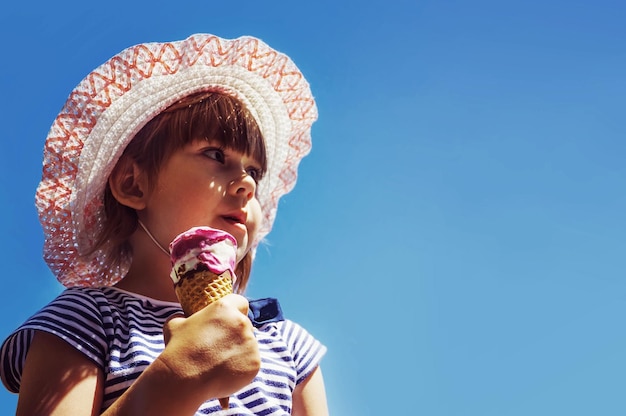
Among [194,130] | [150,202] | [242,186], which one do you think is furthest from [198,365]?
[194,130]

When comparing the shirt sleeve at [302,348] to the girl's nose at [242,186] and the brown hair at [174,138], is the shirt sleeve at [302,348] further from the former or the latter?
the brown hair at [174,138]

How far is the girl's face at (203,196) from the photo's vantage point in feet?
8.73

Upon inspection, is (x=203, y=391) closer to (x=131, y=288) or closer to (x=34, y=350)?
(x=34, y=350)

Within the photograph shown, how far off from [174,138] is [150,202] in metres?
0.30

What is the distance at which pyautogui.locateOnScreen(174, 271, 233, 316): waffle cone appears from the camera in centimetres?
200

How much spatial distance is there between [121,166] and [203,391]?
146 cm

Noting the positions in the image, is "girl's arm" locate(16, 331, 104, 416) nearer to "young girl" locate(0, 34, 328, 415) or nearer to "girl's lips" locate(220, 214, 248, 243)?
"young girl" locate(0, 34, 328, 415)

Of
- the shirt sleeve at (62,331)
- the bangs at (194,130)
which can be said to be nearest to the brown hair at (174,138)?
the bangs at (194,130)

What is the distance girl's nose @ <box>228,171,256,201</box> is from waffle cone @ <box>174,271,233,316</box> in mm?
665

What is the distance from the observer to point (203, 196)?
266 cm

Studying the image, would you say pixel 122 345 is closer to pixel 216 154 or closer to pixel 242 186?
pixel 242 186

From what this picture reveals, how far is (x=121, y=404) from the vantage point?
1799 millimetres

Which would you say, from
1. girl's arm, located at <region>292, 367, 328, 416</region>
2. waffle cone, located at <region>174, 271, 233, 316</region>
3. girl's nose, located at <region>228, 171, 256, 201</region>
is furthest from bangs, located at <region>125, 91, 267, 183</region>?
girl's arm, located at <region>292, 367, 328, 416</region>

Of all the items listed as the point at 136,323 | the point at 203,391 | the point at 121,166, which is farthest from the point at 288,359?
the point at 121,166
